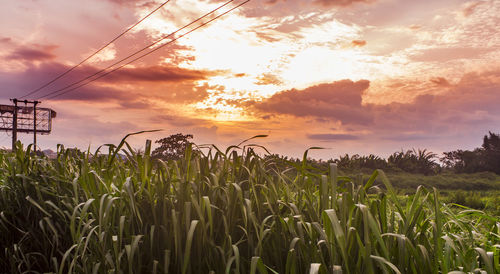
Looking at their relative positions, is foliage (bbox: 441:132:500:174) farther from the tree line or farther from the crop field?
the crop field

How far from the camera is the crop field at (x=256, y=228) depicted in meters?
1.79

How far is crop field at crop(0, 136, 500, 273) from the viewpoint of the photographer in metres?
1.79

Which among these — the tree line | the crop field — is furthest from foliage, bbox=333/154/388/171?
the crop field

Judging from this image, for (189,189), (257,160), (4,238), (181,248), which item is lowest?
Answer: (4,238)

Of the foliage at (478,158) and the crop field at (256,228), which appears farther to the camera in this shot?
the foliage at (478,158)

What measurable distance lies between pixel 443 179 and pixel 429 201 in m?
10.2

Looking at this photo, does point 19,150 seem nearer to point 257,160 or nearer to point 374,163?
point 257,160

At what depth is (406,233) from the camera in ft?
6.48

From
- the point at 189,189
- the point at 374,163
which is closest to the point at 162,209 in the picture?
the point at 189,189

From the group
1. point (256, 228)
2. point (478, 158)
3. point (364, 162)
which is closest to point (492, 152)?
point (478, 158)

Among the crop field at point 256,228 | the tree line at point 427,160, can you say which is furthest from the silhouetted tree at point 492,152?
the crop field at point 256,228

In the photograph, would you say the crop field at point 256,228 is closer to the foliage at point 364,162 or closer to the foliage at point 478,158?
the foliage at point 364,162

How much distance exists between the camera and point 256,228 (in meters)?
2.04

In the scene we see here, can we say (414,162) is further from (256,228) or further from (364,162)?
(256,228)
